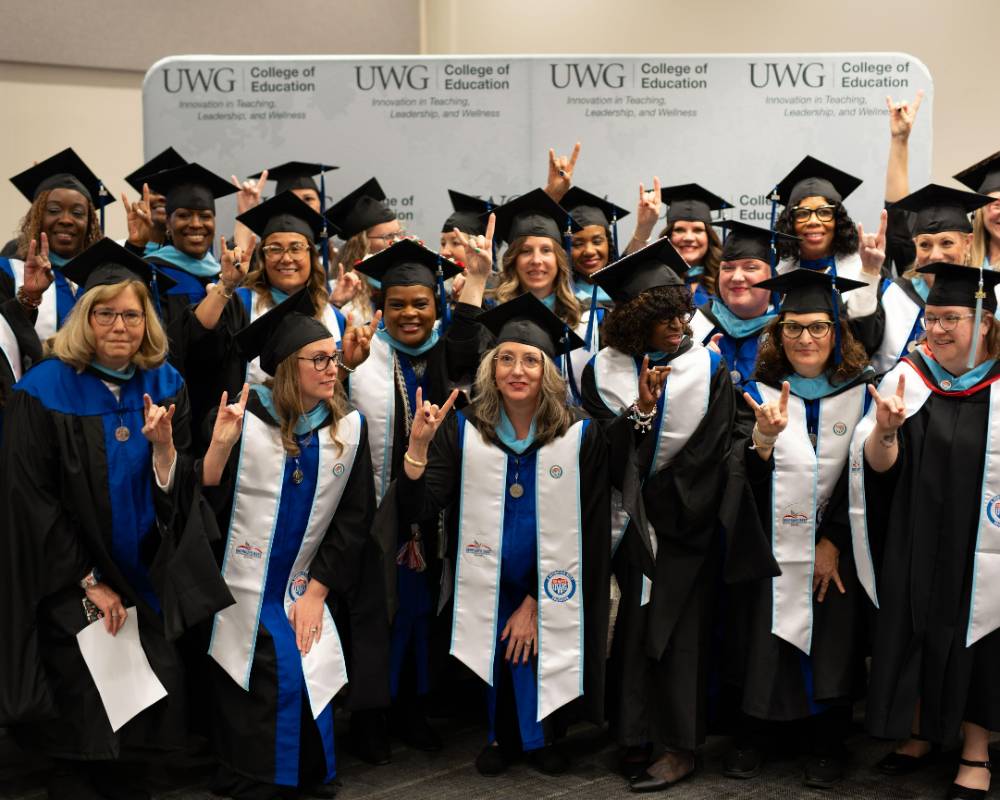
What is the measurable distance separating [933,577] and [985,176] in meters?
2.11

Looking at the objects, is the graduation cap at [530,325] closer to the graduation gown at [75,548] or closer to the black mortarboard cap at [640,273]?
the black mortarboard cap at [640,273]

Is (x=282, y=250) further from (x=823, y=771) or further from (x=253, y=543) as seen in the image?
(x=823, y=771)

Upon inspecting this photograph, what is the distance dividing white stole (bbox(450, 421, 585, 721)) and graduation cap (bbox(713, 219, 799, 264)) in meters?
1.13

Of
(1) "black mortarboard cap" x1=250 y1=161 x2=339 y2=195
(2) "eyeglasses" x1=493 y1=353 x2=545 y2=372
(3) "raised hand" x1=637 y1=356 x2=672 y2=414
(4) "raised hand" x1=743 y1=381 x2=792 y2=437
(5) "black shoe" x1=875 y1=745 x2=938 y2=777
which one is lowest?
(5) "black shoe" x1=875 y1=745 x2=938 y2=777

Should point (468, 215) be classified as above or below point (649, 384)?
above

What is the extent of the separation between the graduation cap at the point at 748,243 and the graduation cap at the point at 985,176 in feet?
3.38

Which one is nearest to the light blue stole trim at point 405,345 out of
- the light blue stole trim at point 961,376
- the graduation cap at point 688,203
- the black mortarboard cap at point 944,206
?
the graduation cap at point 688,203

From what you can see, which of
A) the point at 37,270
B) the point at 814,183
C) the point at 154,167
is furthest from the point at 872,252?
the point at 154,167

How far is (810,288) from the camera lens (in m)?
4.11

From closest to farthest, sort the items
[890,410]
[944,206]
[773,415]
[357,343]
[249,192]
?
[890,410], [773,415], [357,343], [944,206], [249,192]

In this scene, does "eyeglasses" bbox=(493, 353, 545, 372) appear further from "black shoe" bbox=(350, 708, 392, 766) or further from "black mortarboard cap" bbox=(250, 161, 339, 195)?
"black mortarboard cap" bbox=(250, 161, 339, 195)

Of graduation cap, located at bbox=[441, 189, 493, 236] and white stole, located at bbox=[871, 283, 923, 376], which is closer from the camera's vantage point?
white stole, located at bbox=[871, 283, 923, 376]

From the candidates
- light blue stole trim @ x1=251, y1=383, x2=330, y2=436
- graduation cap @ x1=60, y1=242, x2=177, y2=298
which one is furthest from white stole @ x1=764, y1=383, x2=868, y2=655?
graduation cap @ x1=60, y1=242, x2=177, y2=298

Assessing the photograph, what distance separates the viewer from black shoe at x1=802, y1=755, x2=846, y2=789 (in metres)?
4.05
